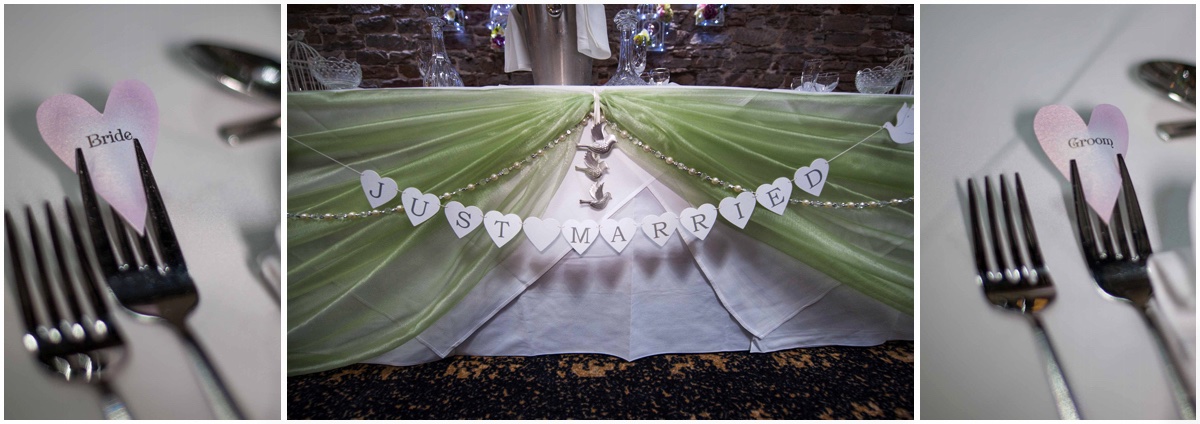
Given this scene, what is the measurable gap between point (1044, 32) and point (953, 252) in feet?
1.07

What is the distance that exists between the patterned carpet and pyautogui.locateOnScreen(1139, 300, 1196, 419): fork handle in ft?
1.19

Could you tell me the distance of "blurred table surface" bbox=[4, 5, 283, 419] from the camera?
550 mm

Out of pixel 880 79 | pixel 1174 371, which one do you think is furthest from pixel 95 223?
pixel 880 79

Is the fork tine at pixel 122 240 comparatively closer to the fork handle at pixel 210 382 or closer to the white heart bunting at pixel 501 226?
the fork handle at pixel 210 382

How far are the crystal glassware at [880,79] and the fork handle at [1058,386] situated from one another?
822 millimetres

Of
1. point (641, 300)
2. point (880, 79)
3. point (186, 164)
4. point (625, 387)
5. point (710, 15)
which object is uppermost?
point (710, 15)

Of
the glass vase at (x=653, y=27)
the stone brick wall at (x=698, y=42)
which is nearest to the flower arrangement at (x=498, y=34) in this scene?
the stone brick wall at (x=698, y=42)

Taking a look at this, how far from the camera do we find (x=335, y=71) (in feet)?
3.66

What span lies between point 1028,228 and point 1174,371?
26 centimetres

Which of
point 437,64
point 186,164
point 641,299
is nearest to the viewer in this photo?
point 186,164

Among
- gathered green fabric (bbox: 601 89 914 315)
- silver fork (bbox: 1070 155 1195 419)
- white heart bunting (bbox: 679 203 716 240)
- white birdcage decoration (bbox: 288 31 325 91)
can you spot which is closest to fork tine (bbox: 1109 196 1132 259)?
silver fork (bbox: 1070 155 1195 419)

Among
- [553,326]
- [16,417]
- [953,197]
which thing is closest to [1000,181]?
[953,197]

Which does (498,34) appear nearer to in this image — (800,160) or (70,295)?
(800,160)

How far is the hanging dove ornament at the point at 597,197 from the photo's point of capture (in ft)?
3.12
